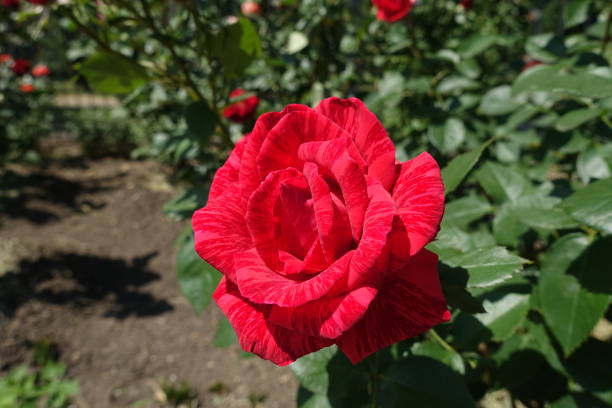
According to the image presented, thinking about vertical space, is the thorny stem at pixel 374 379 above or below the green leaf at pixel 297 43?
below

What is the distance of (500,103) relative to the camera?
1215 millimetres

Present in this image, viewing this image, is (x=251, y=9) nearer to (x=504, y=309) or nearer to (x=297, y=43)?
(x=297, y=43)

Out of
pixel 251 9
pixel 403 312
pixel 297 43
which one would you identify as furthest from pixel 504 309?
pixel 251 9

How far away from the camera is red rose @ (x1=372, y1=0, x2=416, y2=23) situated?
1.49m

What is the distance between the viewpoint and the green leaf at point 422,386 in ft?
1.94

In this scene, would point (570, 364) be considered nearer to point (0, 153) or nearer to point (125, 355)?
point (125, 355)

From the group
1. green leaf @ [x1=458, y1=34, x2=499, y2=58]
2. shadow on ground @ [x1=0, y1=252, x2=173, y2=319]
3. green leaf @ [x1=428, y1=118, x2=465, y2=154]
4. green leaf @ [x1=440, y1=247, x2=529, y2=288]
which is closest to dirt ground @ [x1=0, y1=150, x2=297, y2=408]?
shadow on ground @ [x1=0, y1=252, x2=173, y2=319]

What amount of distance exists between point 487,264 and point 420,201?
167 millimetres

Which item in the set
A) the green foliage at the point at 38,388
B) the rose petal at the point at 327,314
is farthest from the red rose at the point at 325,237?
the green foliage at the point at 38,388

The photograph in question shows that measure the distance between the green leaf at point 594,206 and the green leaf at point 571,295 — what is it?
0.14 m

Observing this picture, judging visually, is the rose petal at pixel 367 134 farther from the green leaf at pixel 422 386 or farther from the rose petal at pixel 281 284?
the green leaf at pixel 422 386

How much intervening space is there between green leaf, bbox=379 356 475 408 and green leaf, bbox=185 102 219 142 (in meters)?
0.59

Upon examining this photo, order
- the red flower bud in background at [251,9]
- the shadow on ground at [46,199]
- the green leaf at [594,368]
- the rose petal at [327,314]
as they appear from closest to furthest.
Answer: the rose petal at [327,314] < the green leaf at [594,368] < the red flower bud in background at [251,9] < the shadow on ground at [46,199]

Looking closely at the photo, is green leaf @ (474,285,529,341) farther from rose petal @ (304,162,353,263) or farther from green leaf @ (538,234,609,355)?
rose petal @ (304,162,353,263)
